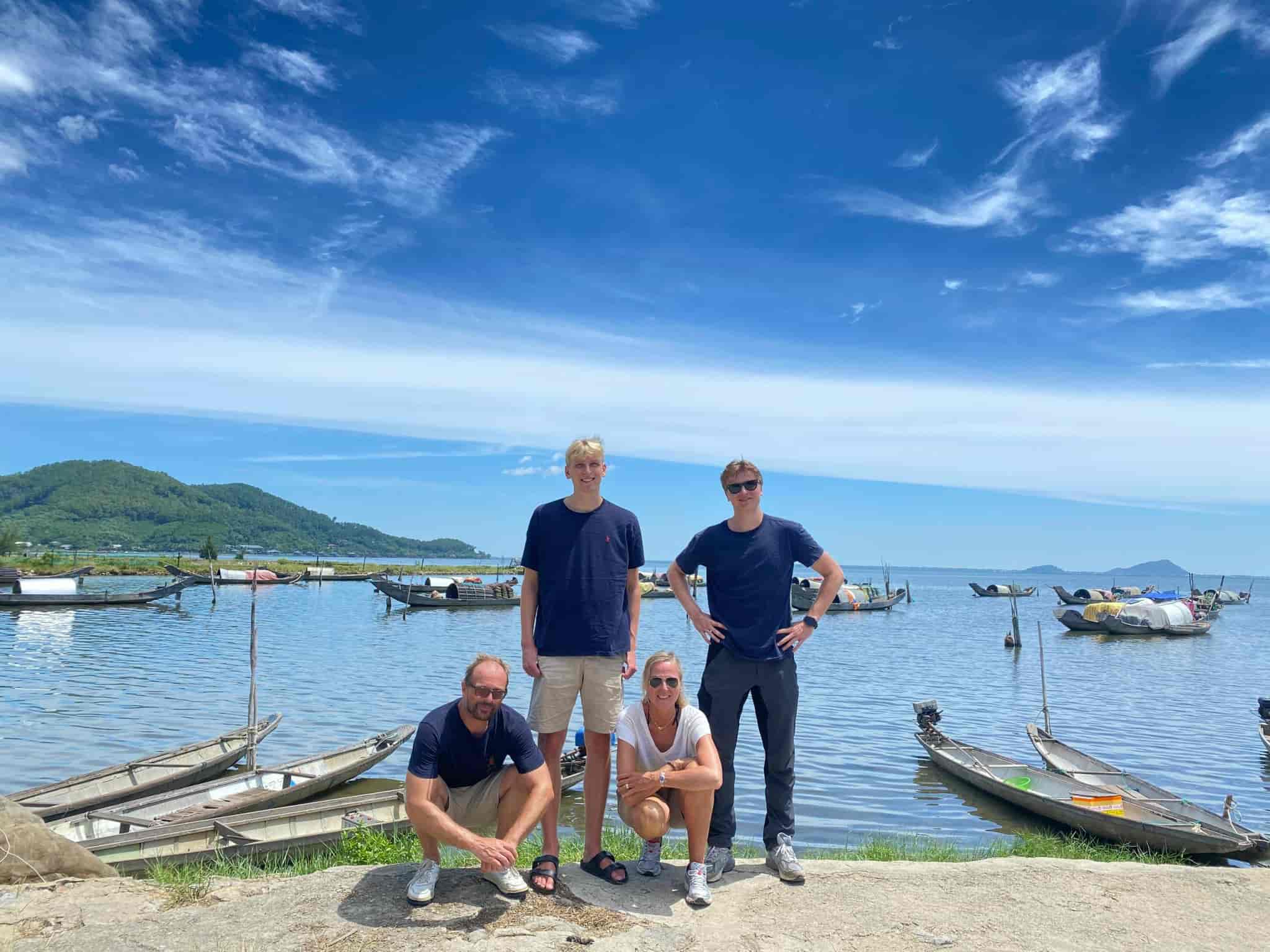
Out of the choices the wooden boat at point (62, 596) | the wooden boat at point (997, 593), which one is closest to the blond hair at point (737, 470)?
the wooden boat at point (62, 596)

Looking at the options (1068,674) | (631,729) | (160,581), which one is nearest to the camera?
(631,729)

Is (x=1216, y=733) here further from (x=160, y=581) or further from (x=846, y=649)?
(x=160, y=581)

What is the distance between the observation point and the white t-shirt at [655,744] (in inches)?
207

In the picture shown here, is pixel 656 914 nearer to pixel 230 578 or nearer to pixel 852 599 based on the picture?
pixel 852 599

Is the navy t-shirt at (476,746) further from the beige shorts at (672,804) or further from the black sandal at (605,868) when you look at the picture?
the black sandal at (605,868)

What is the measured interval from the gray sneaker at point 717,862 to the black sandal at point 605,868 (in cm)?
51

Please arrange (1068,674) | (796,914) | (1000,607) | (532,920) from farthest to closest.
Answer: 1. (1000,607)
2. (1068,674)
3. (796,914)
4. (532,920)

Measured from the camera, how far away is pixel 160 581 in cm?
8256

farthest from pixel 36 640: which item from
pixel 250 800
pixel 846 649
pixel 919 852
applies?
pixel 919 852

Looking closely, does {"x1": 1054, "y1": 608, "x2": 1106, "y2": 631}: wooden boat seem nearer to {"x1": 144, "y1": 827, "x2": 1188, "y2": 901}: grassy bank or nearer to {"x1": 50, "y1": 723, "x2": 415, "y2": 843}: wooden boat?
{"x1": 144, "y1": 827, "x2": 1188, "y2": 901}: grassy bank

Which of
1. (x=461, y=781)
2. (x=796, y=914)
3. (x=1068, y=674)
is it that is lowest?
(x=1068, y=674)

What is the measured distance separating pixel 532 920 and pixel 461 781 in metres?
0.86

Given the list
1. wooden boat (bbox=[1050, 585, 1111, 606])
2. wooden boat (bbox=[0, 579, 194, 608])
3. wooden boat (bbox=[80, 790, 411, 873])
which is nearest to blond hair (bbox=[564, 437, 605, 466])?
wooden boat (bbox=[80, 790, 411, 873])

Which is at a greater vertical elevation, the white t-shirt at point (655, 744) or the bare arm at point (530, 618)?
the bare arm at point (530, 618)
